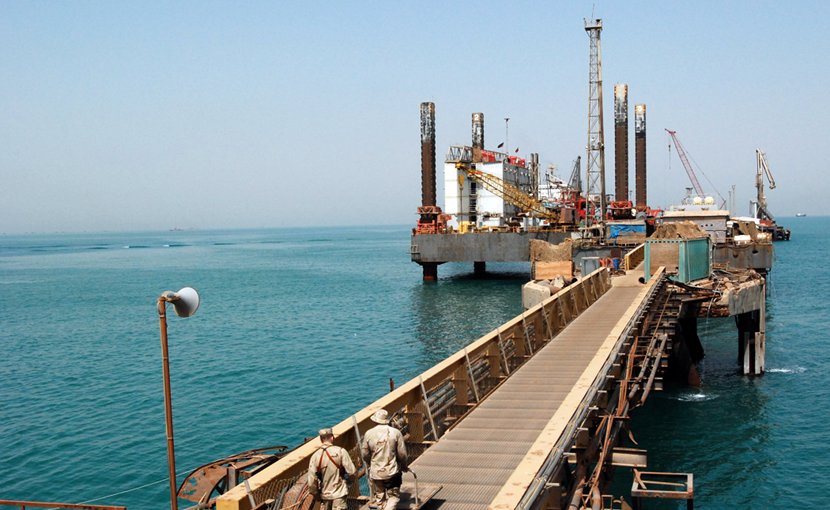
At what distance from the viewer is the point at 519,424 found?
526 inches

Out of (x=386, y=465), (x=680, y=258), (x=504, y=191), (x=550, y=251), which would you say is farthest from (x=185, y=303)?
(x=504, y=191)

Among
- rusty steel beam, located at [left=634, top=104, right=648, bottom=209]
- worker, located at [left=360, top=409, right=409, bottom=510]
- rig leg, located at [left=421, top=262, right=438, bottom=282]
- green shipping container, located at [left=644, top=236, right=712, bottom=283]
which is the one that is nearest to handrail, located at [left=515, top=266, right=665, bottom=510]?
worker, located at [left=360, top=409, right=409, bottom=510]

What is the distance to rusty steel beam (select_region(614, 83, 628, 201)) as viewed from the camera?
104000 millimetres

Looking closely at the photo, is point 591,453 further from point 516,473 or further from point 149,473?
point 149,473

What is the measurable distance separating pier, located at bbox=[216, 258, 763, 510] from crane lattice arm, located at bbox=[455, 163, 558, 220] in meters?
80.4

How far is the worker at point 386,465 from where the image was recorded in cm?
909

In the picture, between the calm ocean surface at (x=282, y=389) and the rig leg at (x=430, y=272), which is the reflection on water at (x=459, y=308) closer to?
the calm ocean surface at (x=282, y=389)

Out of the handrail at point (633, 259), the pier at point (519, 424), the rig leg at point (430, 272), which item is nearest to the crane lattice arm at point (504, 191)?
the rig leg at point (430, 272)

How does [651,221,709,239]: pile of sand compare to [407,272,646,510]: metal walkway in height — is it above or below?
above

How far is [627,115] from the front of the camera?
4232 inches

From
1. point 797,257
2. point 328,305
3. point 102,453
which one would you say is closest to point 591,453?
point 102,453

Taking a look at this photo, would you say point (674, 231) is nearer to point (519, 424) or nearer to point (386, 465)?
point (519, 424)

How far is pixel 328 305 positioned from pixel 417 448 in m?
56.9

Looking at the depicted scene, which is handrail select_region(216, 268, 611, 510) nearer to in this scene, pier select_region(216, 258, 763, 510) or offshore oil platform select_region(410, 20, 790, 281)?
pier select_region(216, 258, 763, 510)
